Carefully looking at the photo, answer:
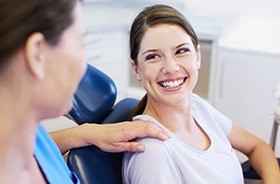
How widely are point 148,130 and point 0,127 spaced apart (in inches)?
21.3

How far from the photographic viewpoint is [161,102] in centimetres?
127

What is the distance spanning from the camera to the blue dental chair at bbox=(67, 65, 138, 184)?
1182 millimetres

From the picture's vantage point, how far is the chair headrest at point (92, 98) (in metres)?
1.31

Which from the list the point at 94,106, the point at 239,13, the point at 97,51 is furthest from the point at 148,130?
the point at 239,13

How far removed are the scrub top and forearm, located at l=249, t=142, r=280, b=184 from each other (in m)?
0.71

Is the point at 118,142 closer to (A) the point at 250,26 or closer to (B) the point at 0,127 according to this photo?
(B) the point at 0,127

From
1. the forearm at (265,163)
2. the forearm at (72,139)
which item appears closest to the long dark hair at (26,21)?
the forearm at (72,139)

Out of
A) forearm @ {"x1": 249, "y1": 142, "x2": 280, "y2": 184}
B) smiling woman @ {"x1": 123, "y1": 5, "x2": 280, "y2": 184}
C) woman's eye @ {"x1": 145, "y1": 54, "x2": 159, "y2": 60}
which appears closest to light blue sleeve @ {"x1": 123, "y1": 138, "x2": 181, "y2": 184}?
smiling woman @ {"x1": 123, "y1": 5, "x2": 280, "y2": 184}

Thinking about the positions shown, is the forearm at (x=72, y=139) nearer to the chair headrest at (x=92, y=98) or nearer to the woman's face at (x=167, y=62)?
the chair headrest at (x=92, y=98)

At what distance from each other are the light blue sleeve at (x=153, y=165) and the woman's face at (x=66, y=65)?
493mm

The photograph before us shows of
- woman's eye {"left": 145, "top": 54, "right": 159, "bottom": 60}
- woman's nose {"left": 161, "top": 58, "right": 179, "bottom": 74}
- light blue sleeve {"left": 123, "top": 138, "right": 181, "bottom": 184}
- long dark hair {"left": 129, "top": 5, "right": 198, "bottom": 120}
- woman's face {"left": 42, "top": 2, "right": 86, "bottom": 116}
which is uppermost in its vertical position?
woman's face {"left": 42, "top": 2, "right": 86, "bottom": 116}

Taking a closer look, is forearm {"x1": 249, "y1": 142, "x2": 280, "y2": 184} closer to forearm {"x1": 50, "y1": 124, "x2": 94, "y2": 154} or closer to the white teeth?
the white teeth

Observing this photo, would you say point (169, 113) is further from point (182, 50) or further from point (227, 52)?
point (227, 52)

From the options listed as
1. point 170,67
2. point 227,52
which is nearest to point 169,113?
point 170,67
